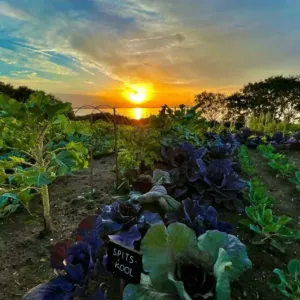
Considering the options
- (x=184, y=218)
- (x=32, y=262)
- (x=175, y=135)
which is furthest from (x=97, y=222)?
(x=175, y=135)

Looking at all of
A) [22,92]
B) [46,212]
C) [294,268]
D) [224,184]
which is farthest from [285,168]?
[22,92]

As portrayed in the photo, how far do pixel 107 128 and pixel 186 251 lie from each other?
5.44 m

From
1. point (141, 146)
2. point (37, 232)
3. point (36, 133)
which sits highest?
point (36, 133)

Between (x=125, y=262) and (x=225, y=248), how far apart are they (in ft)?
A: 1.27

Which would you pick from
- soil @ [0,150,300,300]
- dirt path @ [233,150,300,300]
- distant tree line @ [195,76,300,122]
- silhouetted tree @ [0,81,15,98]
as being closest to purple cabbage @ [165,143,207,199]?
soil @ [0,150,300,300]

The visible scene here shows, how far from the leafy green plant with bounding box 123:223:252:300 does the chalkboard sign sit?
0.05m

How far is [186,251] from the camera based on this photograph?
3.46ft

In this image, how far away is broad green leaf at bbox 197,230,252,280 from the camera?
1059mm

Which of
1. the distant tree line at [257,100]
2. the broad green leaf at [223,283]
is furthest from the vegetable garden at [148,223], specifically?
the distant tree line at [257,100]

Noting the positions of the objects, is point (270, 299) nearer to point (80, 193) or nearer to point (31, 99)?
point (31, 99)

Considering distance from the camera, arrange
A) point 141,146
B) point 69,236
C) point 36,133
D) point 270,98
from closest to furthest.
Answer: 1. point 36,133
2. point 69,236
3. point 141,146
4. point 270,98

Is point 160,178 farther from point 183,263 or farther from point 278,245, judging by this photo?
point 183,263

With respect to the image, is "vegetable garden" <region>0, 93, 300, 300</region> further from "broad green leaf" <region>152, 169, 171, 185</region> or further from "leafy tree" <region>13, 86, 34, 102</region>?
"leafy tree" <region>13, 86, 34, 102</region>

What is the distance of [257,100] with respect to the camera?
52.5 feet
